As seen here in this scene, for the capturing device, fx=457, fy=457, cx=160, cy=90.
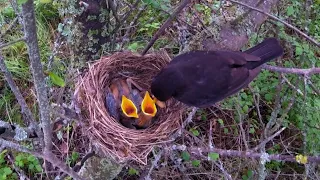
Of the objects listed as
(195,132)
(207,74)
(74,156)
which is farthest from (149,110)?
(74,156)

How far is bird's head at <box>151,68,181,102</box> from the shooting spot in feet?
7.15

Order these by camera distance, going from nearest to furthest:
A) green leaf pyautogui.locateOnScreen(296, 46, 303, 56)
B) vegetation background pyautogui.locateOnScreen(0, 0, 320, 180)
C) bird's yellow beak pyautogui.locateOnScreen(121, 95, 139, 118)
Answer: vegetation background pyautogui.locateOnScreen(0, 0, 320, 180), bird's yellow beak pyautogui.locateOnScreen(121, 95, 139, 118), green leaf pyautogui.locateOnScreen(296, 46, 303, 56)

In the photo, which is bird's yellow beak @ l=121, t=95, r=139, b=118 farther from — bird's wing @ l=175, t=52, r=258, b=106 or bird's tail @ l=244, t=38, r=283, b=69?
bird's tail @ l=244, t=38, r=283, b=69

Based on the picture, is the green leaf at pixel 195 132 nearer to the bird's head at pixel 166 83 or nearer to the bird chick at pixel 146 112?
the bird chick at pixel 146 112

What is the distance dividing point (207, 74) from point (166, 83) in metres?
0.22

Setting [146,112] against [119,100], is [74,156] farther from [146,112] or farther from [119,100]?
[146,112]

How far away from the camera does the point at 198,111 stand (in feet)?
10.0

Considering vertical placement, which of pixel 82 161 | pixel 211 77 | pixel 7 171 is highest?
pixel 211 77

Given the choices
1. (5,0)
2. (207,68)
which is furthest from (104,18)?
(5,0)

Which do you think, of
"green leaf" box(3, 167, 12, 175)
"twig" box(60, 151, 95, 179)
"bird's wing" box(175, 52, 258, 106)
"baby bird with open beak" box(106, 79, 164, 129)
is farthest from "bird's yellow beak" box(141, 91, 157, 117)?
"green leaf" box(3, 167, 12, 175)

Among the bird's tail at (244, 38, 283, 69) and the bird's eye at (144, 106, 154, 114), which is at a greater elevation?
the bird's tail at (244, 38, 283, 69)

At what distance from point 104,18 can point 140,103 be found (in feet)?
1.87

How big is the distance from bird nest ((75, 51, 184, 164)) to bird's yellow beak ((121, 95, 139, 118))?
86 mm

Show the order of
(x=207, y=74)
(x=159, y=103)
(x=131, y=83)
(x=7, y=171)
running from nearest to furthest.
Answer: (x=207, y=74) → (x=159, y=103) → (x=131, y=83) → (x=7, y=171)
